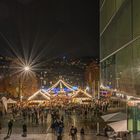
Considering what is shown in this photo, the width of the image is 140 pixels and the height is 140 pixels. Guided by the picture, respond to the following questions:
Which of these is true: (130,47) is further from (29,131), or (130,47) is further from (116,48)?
(29,131)

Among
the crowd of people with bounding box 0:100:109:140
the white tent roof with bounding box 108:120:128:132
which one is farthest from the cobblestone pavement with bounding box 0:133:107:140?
the white tent roof with bounding box 108:120:128:132

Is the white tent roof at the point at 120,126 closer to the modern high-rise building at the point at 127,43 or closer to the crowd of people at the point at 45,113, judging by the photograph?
the modern high-rise building at the point at 127,43

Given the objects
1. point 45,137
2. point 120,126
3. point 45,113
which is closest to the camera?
point 120,126

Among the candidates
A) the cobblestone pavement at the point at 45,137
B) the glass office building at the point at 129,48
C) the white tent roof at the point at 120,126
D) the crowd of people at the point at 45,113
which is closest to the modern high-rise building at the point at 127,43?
the glass office building at the point at 129,48

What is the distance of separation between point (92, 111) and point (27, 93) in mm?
53854

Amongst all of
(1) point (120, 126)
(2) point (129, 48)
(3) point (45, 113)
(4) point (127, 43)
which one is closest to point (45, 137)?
(4) point (127, 43)

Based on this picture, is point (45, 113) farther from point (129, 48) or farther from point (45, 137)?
point (129, 48)

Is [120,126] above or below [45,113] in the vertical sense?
below

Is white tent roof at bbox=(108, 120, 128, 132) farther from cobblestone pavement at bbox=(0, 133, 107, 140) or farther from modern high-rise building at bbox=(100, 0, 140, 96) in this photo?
cobblestone pavement at bbox=(0, 133, 107, 140)

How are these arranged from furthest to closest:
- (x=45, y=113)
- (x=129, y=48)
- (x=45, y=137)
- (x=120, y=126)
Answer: (x=45, y=113) → (x=45, y=137) → (x=129, y=48) → (x=120, y=126)

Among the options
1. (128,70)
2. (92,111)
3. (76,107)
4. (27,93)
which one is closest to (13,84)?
(27,93)

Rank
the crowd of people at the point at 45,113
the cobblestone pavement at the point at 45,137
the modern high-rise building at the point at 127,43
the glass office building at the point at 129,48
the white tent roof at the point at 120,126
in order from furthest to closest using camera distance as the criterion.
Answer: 1. the crowd of people at the point at 45,113
2. the cobblestone pavement at the point at 45,137
3. the modern high-rise building at the point at 127,43
4. the glass office building at the point at 129,48
5. the white tent roof at the point at 120,126

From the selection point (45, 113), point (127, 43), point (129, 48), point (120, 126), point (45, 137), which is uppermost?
point (127, 43)

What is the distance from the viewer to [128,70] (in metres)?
32.8
